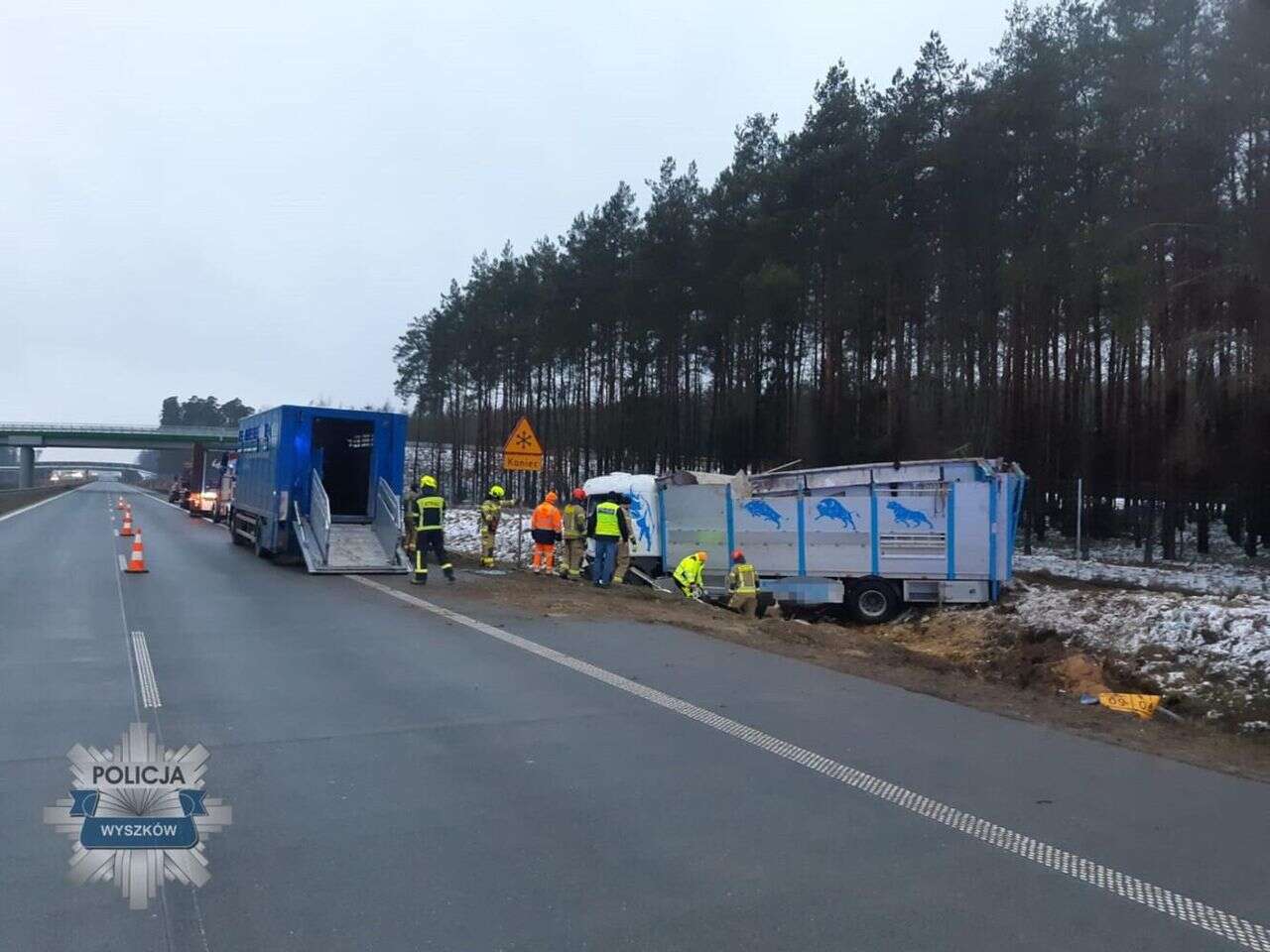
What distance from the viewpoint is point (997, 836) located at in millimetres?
5695

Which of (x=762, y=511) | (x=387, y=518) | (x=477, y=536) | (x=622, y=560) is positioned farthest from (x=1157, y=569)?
(x=477, y=536)

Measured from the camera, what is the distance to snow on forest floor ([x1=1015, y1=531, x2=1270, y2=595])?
69.4 feet

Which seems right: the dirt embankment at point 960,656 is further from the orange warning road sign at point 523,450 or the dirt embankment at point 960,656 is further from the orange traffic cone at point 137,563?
the orange traffic cone at point 137,563

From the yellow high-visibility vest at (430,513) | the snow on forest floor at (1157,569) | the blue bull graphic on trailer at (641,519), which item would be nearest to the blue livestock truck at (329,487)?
the yellow high-visibility vest at (430,513)

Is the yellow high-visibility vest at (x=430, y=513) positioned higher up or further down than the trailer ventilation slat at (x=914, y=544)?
higher up

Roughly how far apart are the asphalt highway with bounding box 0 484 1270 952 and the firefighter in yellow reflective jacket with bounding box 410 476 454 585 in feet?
22.3

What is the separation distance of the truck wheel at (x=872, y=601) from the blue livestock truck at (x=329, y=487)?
826cm

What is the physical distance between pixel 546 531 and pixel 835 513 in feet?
18.4

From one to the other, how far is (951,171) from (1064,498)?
10071mm

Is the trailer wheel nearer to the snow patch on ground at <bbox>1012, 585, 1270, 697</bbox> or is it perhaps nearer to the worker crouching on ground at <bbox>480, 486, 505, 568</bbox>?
the worker crouching on ground at <bbox>480, 486, 505, 568</bbox>

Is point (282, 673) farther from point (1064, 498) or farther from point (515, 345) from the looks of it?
point (515, 345)

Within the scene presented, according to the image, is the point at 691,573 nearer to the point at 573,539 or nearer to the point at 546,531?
the point at 573,539

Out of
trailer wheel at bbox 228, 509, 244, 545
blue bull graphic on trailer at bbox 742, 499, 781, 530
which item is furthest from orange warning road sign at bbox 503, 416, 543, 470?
trailer wheel at bbox 228, 509, 244, 545

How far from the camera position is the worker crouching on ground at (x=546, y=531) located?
68.7ft
